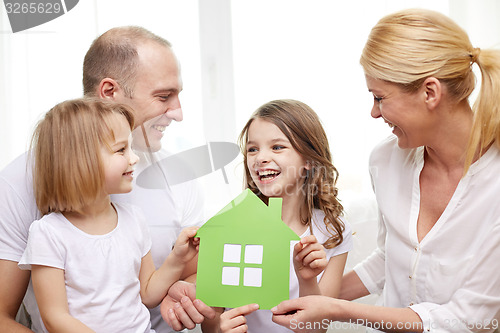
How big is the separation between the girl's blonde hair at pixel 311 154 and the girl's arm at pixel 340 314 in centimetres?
22

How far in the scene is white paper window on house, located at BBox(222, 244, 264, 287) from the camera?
1.17 m

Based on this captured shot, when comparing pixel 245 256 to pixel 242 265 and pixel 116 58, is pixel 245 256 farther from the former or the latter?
pixel 116 58

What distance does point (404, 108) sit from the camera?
4.12 ft

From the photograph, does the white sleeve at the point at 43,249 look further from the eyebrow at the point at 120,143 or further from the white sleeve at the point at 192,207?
the white sleeve at the point at 192,207

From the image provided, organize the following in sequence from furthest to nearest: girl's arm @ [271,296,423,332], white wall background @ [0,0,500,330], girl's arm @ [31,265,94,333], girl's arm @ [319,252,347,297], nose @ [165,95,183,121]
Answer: white wall background @ [0,0,500,330] < nose @ [165,95,183,121] < girl's arm @ [319,252,347,297] < girl's arm @ [271,296,423,332] < girl's arm @ [31,265,94,333]

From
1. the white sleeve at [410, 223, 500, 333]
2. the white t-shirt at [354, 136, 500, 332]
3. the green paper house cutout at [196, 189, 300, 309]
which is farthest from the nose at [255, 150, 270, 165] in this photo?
the white sleeve at [410, 223, 500, 333]

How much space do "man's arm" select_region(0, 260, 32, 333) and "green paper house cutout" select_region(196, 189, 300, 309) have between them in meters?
0.42

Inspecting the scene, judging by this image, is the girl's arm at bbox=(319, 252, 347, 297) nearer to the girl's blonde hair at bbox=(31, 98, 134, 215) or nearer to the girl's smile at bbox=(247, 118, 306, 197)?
the girl's smile at bbox=(247, 118, 306, 197)

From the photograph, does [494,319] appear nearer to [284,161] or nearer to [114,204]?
[284,161]

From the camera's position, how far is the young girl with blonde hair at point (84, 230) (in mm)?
1087

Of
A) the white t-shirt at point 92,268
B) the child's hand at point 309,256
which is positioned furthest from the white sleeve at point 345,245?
the white t-shirt at point 92,268

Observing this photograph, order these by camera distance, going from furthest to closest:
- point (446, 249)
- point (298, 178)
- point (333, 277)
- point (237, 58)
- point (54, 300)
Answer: point (237, 58), point (298, 178), point (333, 277), point (446, 249), point (54, 300)

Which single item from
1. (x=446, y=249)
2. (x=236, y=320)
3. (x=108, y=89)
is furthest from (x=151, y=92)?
(x=446, y=249)

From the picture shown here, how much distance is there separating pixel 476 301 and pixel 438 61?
564mm
